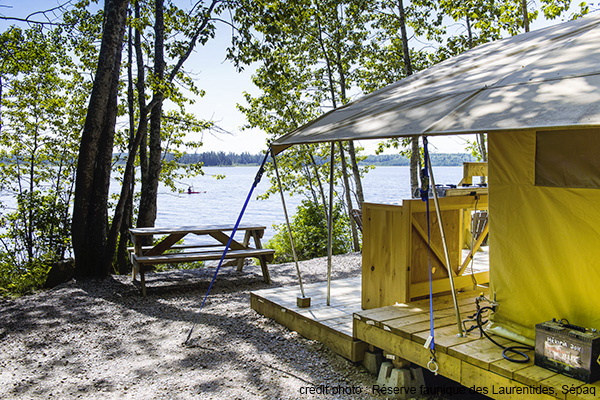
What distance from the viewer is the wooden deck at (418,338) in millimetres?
2543

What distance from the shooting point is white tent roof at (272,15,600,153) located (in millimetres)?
2346

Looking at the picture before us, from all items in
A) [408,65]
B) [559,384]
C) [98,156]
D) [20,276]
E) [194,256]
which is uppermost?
[408,65]

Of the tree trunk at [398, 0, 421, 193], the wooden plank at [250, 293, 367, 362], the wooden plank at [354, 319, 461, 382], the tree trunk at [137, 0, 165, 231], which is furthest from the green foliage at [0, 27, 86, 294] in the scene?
the wooden plank at [354, 319, 461, 382]

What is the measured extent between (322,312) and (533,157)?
2.28m

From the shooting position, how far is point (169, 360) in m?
3.93

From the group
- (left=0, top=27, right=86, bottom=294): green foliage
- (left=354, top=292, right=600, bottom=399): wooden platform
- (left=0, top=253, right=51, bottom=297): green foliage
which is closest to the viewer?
(left=354, top=292, right=600, bottom=399): wooden platform

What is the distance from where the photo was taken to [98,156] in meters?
6.99

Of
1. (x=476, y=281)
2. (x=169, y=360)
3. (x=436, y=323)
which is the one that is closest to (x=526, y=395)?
(x=436, y=323)

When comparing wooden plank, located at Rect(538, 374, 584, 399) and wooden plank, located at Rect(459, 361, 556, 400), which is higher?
wooden plank, located at Rect(538, 374, 584, 399)

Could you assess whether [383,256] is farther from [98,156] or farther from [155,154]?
[155,154]

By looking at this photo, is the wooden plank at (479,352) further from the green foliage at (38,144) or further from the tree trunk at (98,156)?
the green foliage at (38,144)

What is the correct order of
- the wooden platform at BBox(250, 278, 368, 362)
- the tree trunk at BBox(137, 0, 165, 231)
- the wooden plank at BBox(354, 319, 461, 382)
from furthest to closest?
the tree trunk at BBox(137, 0, 165, 231) < the wooden platform at BBox(250, 278, 368, 362) < the wooden plank at BBox(354, 319, 461, 382)

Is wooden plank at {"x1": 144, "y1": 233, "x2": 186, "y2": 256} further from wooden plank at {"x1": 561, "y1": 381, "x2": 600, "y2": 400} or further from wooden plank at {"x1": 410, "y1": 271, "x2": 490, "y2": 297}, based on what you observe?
wooden plank at {"x1": 561, "y1": 381, "x2": 600, "y2": 400}

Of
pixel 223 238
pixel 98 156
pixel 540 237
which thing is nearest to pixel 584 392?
pixel 540 237
